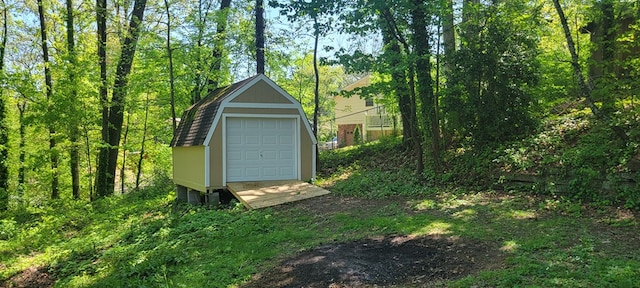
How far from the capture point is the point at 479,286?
3.51m

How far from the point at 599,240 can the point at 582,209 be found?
1.67m

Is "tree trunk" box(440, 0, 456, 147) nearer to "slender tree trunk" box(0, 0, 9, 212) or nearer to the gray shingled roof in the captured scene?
the gray shingled roof

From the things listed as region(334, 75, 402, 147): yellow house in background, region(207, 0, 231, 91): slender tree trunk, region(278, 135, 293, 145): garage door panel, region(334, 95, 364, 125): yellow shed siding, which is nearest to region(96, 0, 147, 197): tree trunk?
region(207, 0, 231, 91): slender tree trunk

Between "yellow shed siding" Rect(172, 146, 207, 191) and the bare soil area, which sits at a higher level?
"yellow shed siding" Rect(172, 146, 207, 191)

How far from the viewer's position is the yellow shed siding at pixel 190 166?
392 inches

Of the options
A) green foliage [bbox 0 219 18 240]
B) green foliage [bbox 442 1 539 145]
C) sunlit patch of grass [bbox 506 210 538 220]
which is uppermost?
green foliage [bbox 442 1 539 145]

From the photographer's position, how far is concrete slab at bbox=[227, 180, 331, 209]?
28.2ft

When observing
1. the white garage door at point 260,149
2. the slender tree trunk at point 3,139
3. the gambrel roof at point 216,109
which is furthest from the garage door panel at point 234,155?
the slender tree trunk at point 3,139

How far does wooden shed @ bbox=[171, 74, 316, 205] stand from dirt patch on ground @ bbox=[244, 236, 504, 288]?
5.41m

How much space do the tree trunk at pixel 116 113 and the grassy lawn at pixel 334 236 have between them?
438cm

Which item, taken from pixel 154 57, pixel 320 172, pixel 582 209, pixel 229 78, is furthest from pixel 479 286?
pixel 229 78

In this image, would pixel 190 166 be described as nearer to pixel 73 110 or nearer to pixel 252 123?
pixel 252 123

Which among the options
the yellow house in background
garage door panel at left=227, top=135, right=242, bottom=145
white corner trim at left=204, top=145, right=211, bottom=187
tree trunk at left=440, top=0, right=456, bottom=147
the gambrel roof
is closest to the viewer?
tree trunk at left=440, top=0, right=456, bottom=147

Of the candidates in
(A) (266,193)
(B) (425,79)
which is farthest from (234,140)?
(B) (425,79)
